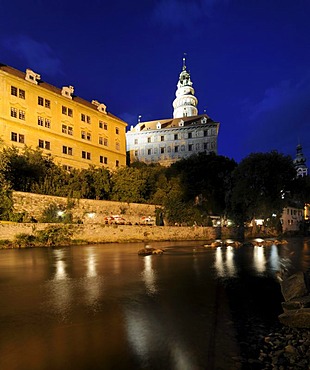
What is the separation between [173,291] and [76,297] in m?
3.40

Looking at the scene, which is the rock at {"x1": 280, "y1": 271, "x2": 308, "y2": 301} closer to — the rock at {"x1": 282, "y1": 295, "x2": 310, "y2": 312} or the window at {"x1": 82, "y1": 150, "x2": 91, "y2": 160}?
the rock at {"x1": 282, "y1": 295, "x2": 310, "y2": 312}

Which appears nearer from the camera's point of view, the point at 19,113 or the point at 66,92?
the point at 19,113

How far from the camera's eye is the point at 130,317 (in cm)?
750

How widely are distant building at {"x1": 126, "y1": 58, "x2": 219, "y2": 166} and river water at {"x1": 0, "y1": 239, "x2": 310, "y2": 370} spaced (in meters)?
65.7

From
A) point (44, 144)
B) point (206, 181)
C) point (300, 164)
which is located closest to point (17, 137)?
point (44, 144)

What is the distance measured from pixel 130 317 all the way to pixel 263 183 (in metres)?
38.6

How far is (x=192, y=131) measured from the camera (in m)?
78.9

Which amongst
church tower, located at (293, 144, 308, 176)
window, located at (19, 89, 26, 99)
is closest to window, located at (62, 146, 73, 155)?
window, located at (19, 89, 26, 99)

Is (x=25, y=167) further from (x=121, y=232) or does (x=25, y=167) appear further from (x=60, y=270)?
(x=60, y=270)

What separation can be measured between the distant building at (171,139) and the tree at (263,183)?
3289cm

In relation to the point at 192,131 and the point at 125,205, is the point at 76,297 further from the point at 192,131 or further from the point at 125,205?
the point at 192,131

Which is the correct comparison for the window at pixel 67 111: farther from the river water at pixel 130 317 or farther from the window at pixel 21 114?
the river water at pixel 130 317

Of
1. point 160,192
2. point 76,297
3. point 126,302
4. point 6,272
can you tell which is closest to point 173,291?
point 126,302

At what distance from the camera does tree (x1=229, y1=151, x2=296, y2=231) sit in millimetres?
41250
